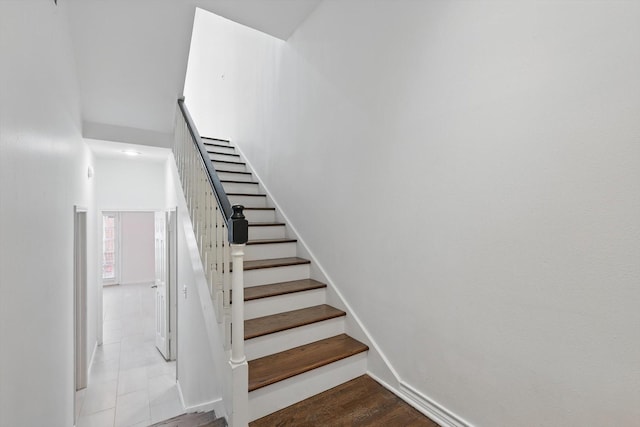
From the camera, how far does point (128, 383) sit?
12.3 feet

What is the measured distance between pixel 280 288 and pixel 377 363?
86 centimetres

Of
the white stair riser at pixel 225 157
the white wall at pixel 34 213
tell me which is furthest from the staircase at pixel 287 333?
the white stair riser at pixel 225 157

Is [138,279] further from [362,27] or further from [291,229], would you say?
[362,27]

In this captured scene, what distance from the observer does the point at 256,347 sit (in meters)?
1.86

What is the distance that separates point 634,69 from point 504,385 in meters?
1.30

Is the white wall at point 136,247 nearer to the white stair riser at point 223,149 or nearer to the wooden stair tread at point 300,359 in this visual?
the white stair riser at point 223,149

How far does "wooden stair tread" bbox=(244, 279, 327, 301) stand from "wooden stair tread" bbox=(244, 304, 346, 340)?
149mm

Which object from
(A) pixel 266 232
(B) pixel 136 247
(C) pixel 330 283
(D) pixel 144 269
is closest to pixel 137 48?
(A) pixel 266 232

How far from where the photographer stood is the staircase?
1694 millimetres

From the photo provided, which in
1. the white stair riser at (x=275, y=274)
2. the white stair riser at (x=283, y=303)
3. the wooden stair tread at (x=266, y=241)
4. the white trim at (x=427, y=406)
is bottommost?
the white trim at (x=427, y=406)

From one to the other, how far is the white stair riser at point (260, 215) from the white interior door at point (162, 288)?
70.3 inches

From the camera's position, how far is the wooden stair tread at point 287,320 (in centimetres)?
189

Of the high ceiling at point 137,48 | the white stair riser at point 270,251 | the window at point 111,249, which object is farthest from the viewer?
the window at point 111,249

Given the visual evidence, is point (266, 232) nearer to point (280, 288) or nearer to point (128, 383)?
point (280, 288)
